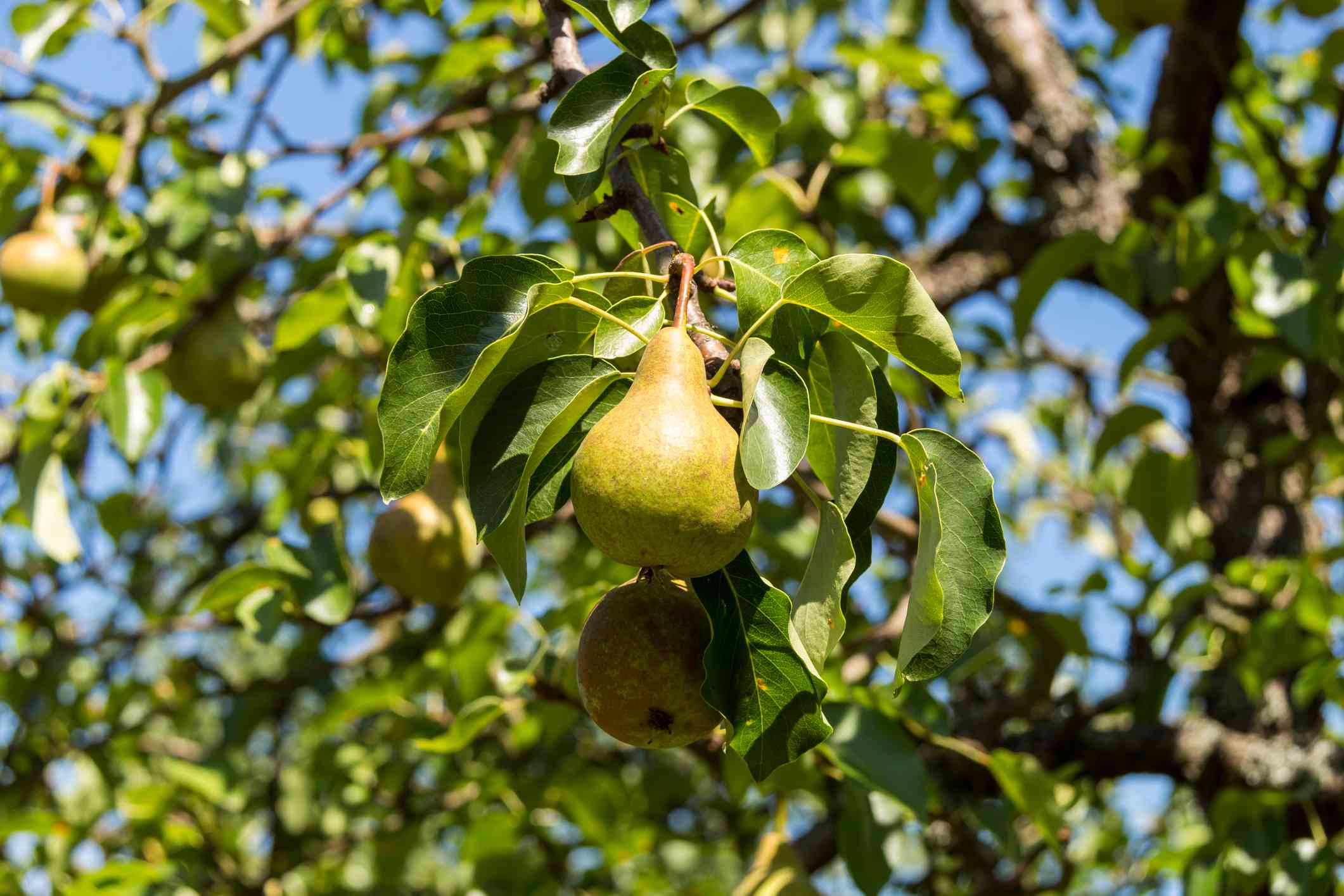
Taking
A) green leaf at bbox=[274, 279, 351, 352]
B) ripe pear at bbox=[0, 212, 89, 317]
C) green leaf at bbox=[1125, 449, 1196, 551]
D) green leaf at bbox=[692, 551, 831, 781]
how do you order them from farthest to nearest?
green leaf at bbox=[1125, 449, 1196, 551], ripe pear at bbox=[0, 212, 89, 317], green leaf at bbox=[274, 279, 351, 352], green leaf at bbox=[692, 551, 831, 781]

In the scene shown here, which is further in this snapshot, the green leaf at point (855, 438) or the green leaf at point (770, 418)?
the green leaf at point (855, 438)

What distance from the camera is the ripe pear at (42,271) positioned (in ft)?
7.18

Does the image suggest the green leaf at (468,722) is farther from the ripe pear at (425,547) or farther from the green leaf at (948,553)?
the green leaf at (948,553)

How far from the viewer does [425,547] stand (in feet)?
6.21

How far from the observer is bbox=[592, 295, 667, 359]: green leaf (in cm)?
96

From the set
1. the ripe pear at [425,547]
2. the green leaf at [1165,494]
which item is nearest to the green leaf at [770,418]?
the ripe pear at [425,547]

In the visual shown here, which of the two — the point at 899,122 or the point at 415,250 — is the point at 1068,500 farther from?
the point at 415,250

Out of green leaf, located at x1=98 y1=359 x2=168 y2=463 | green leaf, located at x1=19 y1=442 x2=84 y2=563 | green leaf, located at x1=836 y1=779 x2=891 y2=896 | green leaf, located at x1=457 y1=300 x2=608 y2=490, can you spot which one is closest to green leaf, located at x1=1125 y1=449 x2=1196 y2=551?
green leaf, located at x1=836 y1=779 x2=891 y2=896

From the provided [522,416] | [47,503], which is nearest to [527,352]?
[522,416]

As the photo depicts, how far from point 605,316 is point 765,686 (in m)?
0.32

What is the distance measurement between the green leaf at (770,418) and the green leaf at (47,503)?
61.9 inches

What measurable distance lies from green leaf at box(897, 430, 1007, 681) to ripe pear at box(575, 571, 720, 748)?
166 millimetres

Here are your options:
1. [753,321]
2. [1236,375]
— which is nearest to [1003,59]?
[1236,375]

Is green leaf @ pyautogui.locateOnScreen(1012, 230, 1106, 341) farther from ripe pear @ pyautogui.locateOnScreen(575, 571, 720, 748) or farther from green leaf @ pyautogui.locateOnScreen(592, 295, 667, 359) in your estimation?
ripe pear @ pyautogui.locateOnScreen(575, 571, 720, 748)
